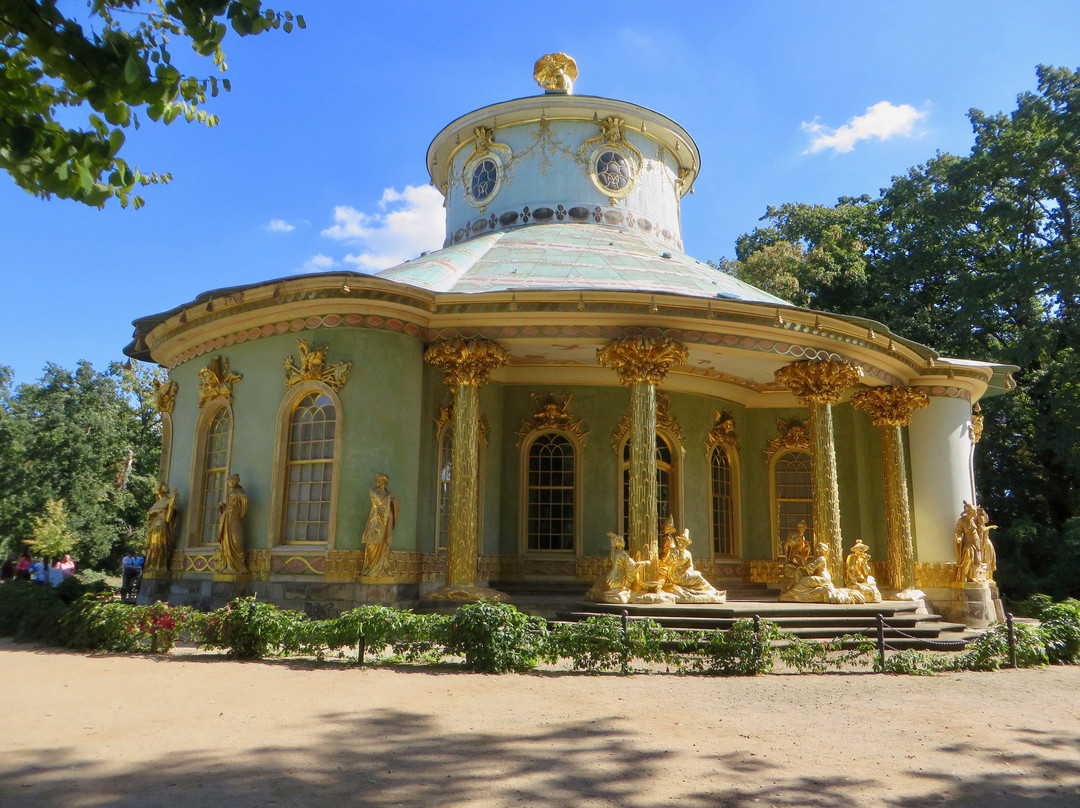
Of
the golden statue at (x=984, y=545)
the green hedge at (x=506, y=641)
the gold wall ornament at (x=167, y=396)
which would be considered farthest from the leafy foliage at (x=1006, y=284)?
the gold wall ornament at (x=167, y=396)

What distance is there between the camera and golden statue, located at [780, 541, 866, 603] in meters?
12.9

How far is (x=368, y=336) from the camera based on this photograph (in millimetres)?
13148

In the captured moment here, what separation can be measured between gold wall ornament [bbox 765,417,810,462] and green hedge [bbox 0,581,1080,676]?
7.49 m

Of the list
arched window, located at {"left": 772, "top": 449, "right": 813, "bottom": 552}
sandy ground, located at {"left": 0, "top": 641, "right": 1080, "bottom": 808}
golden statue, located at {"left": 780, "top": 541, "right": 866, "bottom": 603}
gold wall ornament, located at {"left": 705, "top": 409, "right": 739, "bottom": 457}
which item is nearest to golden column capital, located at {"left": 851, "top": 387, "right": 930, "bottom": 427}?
arched window, located at {"left": 772, "top": 449, "right": 813, "bottom": 552}

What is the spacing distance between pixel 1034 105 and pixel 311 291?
944 inches

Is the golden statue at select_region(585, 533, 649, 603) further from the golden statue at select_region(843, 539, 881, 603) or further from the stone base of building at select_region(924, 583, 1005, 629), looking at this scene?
the stone base of building at select_region(924, 583, 1005, 629)

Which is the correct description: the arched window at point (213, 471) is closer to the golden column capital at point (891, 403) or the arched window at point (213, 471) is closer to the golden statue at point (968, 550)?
the golden column capital at point (891, 403)

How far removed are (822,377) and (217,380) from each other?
34.5ft

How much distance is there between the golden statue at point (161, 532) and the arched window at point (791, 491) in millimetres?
12222

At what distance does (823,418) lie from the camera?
1452 cm

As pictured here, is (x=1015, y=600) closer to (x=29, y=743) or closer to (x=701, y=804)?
(x=701, y=804)

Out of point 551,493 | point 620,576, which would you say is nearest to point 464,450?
point 620,576

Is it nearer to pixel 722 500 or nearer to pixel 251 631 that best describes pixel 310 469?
pixel 251 631

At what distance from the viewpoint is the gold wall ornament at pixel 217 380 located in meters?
14.2
